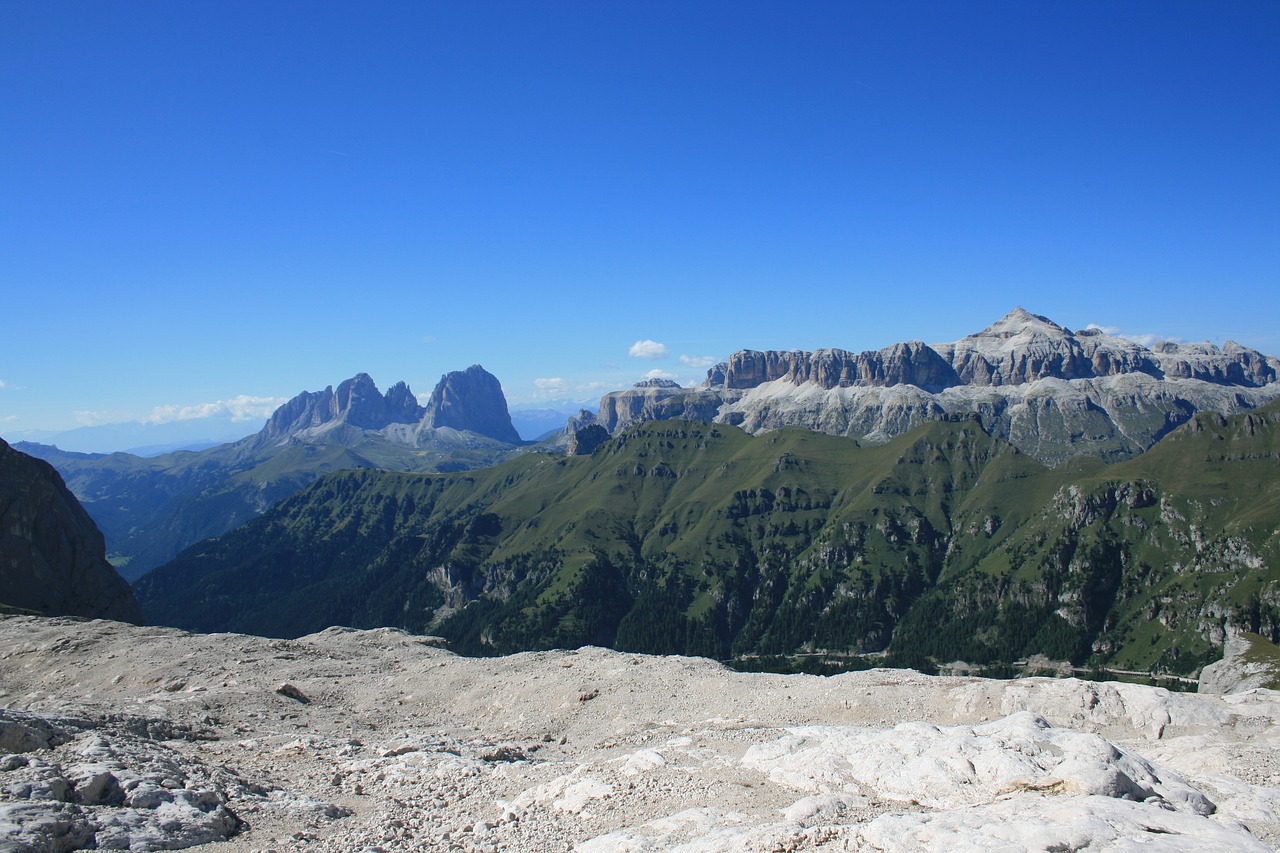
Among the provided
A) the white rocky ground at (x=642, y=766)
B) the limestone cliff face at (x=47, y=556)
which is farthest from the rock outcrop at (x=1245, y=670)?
the limestone cliff face at (x=47, y=556)

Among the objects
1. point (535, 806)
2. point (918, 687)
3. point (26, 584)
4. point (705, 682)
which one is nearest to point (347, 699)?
point (705, 682)

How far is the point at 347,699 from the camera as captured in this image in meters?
45.2

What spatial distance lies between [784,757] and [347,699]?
28486 mm

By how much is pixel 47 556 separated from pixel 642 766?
342 ft

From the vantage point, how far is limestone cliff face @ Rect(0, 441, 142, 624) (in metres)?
92.7

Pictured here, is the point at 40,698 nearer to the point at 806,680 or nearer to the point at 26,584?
the point at 806,680

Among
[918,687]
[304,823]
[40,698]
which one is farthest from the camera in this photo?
[40,698]

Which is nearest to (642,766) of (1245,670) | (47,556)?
(47,556)

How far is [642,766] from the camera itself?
89.7 feet

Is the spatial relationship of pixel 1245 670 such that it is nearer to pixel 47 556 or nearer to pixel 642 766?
pixel 642 766

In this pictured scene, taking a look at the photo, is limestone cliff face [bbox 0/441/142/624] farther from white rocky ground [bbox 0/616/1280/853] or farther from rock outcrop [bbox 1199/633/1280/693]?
rock outcrop [bbox 1199/633/1280/693]

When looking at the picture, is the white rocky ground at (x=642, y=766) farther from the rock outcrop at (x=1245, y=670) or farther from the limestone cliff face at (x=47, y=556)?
the rock outcrop at (x=1245, y=670)

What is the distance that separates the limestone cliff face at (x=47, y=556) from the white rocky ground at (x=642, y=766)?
58.6 m

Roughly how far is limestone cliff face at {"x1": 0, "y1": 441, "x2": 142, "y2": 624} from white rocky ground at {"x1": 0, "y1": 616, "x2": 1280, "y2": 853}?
192ft
